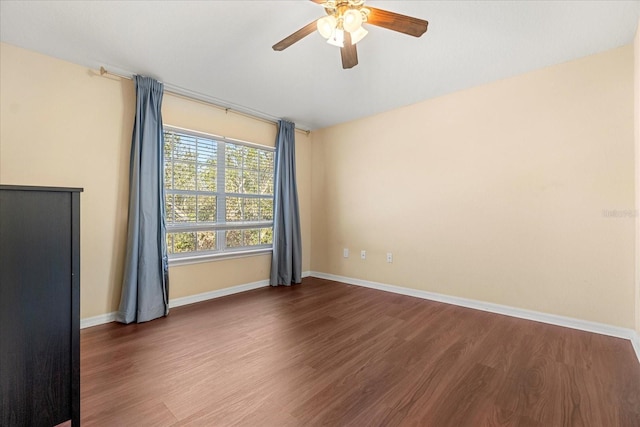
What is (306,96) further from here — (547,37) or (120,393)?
(120,393)

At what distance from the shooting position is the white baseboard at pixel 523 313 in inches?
88.0

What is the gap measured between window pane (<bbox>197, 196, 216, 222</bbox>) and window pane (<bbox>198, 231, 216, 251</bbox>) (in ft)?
0.52

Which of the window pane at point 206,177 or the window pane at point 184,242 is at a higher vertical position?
the window pane at point 206,177

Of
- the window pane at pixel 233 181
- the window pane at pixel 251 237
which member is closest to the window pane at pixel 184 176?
the window pane at pixel 233 181

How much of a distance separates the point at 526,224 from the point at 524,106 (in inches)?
44.4

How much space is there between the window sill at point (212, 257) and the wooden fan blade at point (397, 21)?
111 inches

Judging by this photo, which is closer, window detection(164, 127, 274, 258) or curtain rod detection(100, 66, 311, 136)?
curtain rod detection(100, 66, 311, 136)

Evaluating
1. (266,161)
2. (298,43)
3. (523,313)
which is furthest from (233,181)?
(523,313)

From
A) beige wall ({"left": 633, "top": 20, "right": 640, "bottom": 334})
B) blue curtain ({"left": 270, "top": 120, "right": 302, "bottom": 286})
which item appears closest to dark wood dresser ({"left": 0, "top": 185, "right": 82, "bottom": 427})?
blue curtain ({"left": 270, "top": 120, "right": 302, "bottom": 286})

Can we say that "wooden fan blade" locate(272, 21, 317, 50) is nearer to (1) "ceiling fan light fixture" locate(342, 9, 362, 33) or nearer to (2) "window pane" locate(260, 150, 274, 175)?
(1) "ceiling fan light fixture" locate(342, 9, 362, 33)

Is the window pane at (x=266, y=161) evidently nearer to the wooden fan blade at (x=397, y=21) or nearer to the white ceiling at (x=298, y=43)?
the white ceiling at (x=298, y=43)

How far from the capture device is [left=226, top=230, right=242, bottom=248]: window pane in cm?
355

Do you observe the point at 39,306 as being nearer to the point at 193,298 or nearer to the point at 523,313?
the point at 193,298

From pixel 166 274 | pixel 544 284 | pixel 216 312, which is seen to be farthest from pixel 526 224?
pixel 166 274
